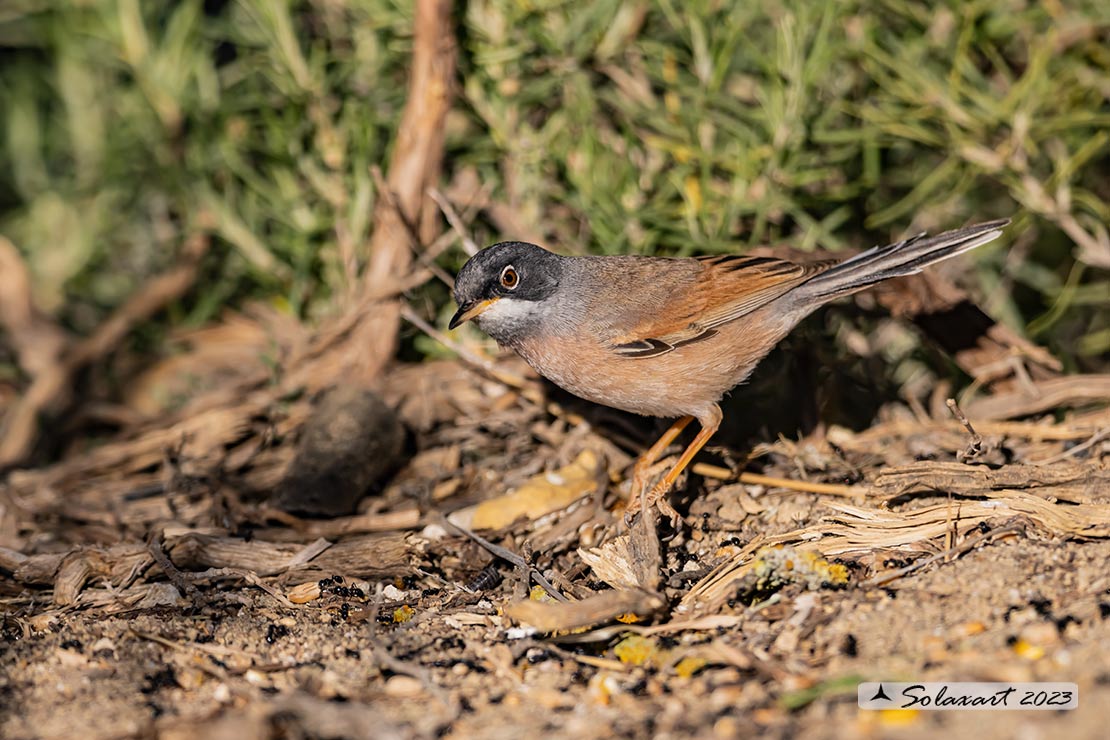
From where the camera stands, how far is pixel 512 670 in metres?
3.51

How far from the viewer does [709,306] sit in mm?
4871

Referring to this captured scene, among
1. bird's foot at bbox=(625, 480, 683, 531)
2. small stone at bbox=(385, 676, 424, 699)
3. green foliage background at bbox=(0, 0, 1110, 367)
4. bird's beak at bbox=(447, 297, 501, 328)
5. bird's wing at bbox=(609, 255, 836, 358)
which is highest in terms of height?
green foliage background at bbox=(0, 0, 1110, 367)

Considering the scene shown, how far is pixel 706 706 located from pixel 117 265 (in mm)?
5700

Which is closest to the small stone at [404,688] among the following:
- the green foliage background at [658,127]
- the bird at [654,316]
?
the bird at [654,316]

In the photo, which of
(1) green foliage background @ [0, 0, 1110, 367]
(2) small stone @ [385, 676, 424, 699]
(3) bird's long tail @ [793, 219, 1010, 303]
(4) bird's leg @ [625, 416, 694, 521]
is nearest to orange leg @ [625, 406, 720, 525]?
(4) bird's leg @ [625, 416, 694, 521]

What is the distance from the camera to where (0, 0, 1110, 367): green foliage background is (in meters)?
5.48

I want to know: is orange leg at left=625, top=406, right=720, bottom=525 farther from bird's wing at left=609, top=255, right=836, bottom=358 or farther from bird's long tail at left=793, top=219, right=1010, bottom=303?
bird's long tail at left=793, top=219, right=1010, bottom=303

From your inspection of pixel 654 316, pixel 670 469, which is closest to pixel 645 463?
pixel 670 469

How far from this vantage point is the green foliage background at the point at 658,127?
5484 mm

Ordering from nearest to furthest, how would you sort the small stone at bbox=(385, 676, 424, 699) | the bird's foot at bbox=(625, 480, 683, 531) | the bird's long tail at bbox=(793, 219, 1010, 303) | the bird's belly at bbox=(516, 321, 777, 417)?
1. the small stone at bbox=(385, 676, 424, 699)
2. the bird's foot at bbox=(625, 480, 683, 531)
3. the bird's long tail at bbox=(793, 219, 1010, 303)
4. the bird's belly at bbox=(516, 321, 777, 417)

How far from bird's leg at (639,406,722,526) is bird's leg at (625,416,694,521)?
7 centimetres

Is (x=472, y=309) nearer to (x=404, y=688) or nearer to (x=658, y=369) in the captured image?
(x=658, y=369)

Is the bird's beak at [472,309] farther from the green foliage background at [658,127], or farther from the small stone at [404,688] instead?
the small stone at [404,688]

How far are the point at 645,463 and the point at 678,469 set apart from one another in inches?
7.9
